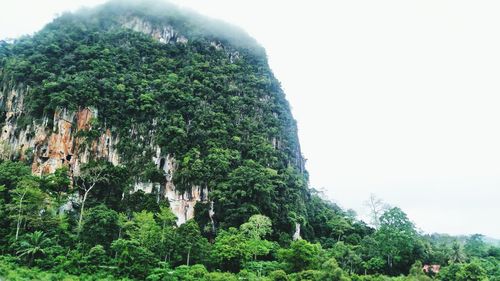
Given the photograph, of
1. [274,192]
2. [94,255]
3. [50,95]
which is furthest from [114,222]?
[50,95]

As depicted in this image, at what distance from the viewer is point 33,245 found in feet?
97.9

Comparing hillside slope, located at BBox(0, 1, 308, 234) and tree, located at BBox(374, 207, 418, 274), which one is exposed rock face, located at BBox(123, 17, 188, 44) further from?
tree, located at BBox(374, 207, 418, 274)

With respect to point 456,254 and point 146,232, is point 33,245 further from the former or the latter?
point 456,254

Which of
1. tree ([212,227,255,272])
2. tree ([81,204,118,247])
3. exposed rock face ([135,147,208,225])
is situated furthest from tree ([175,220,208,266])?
exposed rock face ([135,147,208,225])

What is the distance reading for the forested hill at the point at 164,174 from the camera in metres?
31.5

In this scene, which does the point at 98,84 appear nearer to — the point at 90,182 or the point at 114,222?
the point at 90,182

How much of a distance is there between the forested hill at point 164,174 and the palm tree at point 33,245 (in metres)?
0.11

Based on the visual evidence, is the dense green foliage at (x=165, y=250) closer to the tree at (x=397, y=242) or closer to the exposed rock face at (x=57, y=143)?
the tree at (x=397, y=242)

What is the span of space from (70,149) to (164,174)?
1089 cm

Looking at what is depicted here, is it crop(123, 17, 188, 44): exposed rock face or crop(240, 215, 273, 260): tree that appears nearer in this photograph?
crop(240, 215, 273, 260): tree

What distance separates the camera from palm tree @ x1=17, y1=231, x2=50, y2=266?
95.1 ft

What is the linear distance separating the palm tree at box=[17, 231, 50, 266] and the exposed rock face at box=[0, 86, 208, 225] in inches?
641

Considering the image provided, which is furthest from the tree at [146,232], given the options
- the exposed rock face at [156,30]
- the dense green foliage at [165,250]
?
the exposed rock face at [156,30]

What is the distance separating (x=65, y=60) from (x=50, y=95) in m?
10.1
